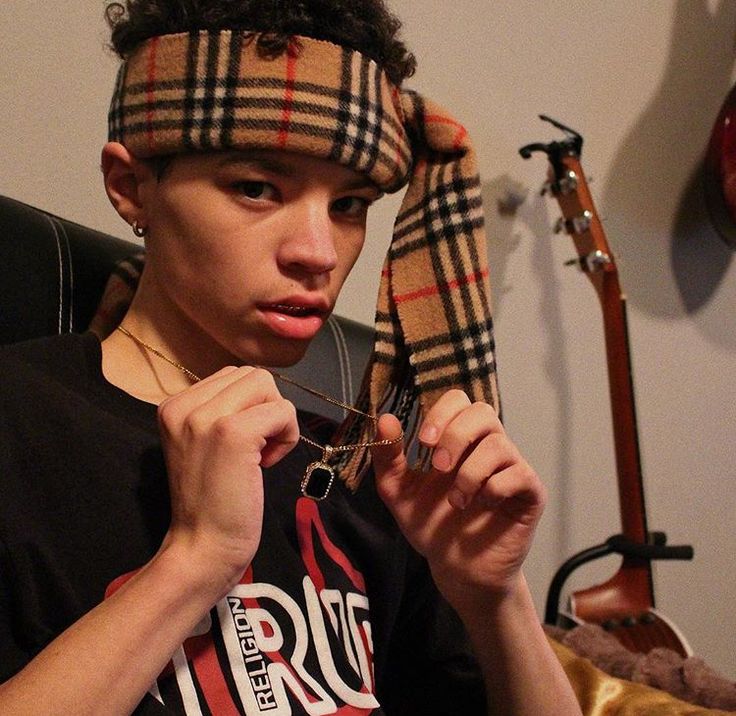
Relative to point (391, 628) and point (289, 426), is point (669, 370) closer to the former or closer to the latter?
point (391, 628)

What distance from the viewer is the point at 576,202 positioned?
1397mm

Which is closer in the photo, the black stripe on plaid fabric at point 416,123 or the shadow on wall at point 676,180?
the black stripe on plaid fabric at point 416,123

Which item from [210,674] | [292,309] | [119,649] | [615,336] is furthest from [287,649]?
[615,336]

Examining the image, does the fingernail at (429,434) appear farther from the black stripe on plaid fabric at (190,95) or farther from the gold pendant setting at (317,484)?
the black stripe on plaid fabric at (190,95)

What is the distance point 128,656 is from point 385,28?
0.59 metres

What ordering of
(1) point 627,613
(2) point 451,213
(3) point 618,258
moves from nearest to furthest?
(2) point 451,213 < (1) point 627,613 < (3) point 618,258

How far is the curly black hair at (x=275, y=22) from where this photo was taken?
690mm

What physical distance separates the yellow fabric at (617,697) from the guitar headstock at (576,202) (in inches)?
29.6

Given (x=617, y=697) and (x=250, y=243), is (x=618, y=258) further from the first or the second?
(x=250, y=243)

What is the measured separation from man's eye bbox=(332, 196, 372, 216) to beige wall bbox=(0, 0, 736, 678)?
0.48m

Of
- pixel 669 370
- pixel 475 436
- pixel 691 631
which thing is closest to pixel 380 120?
pixel 475 436

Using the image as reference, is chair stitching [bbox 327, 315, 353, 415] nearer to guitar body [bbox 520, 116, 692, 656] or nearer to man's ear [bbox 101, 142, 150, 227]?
man's ear [bbox 101, 142, 150, 227]

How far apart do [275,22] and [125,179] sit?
0.19m

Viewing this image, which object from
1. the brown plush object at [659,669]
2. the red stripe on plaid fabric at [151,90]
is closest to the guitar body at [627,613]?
the brown plush object at [659,669]
